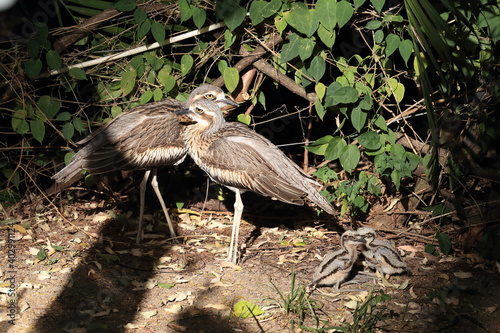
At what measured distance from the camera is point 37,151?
5883mm

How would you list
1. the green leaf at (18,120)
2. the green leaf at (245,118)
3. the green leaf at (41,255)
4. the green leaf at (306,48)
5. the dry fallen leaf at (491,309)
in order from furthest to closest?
the green leaf at (245,118), the green leaf at (18,120), the green leaf at (306,48), the green leaf at (41,255), the dry fallen leaf at (491,309)

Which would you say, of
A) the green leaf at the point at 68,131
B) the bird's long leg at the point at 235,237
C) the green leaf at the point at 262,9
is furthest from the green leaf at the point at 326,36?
the green leaf at the point at 68,131

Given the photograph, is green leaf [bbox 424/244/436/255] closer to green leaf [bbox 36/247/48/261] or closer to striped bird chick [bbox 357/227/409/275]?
striped bird chick [bbox 357/227/409/275]

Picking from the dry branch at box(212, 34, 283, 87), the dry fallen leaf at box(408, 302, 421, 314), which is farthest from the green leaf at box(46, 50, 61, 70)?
the dry fallen leaf at box(408, 302, 421, 314)

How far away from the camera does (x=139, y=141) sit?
5305mm

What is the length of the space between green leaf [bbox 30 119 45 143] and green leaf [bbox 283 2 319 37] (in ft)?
7.66

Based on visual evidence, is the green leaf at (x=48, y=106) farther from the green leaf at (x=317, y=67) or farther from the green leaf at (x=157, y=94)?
the green leaf at (x=317, y=67)

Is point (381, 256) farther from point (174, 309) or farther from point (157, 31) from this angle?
point (157, 31)

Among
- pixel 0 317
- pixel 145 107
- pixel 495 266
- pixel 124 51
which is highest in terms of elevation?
pixel 124 51

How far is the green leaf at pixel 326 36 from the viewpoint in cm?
501

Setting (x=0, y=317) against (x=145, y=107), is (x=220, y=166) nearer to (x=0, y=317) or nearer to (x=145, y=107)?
(x=145, y=107)

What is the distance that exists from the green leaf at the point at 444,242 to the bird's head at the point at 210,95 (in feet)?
6.69

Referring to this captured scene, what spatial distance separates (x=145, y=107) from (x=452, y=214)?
9.22ft

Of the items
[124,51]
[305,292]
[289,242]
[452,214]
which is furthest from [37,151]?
[452,214]
